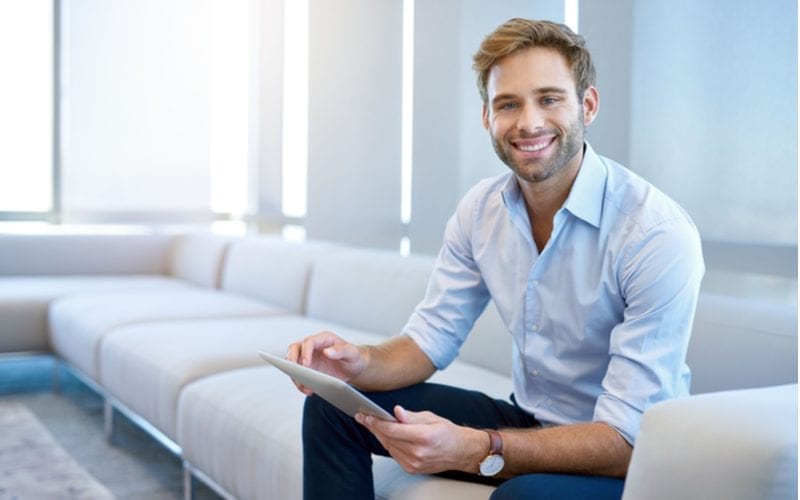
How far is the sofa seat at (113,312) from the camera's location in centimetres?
327

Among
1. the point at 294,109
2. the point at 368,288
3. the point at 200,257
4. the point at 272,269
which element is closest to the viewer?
the point at 368,288

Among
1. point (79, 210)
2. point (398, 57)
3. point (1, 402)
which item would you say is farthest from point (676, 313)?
point (79, 210)

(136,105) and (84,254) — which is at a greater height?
(136,105)

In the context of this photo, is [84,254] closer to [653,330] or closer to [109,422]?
[109,422]

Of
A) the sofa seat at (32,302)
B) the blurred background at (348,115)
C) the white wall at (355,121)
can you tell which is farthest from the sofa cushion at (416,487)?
the sofa seat at (32,302)

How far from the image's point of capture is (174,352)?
2.67m

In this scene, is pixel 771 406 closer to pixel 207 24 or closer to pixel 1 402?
pixel 1 402

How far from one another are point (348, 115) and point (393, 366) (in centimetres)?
282

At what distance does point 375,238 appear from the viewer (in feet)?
13.6

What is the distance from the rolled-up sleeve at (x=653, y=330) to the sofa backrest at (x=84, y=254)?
147 inches

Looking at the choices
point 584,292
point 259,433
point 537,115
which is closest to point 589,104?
point 537,115

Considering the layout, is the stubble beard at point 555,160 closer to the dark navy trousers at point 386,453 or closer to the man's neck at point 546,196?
the man's neck at point 546,196

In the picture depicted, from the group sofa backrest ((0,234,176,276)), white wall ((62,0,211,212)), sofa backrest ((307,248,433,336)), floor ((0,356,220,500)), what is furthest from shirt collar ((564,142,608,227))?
white wall ((62,0,211,212))

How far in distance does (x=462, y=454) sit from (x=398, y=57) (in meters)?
A: 2.89
